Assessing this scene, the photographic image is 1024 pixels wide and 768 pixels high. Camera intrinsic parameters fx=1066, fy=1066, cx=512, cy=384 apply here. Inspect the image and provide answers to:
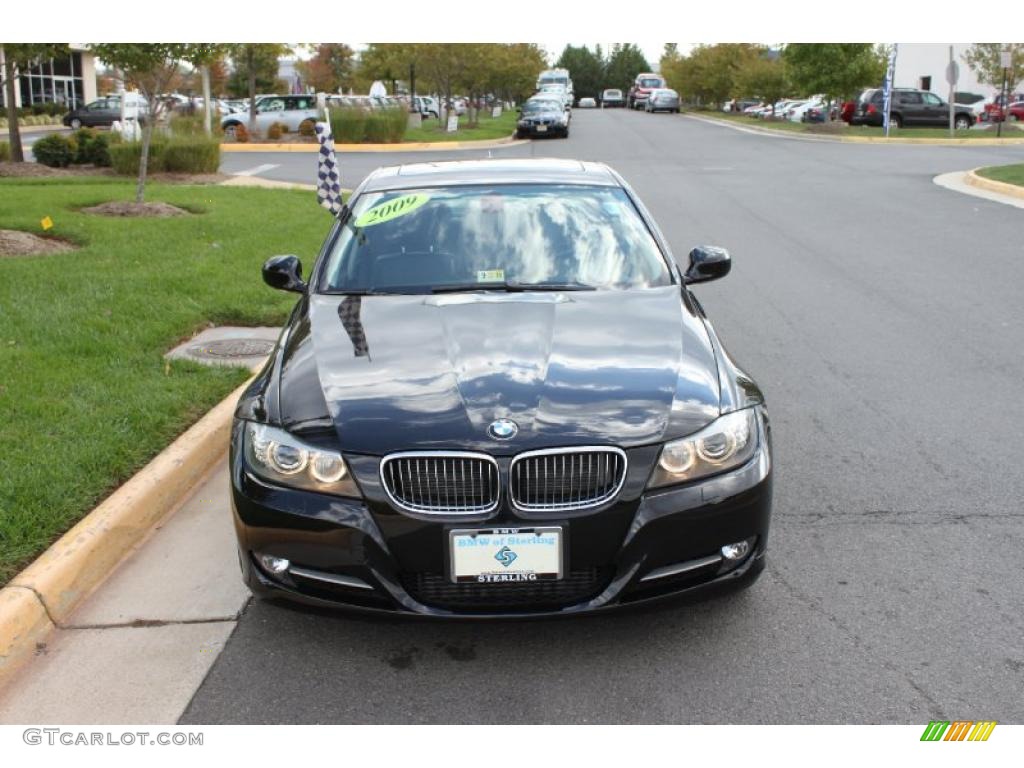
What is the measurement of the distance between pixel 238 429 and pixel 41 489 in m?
1.34

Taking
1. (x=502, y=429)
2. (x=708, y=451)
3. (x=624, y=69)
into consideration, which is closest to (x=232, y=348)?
(x=502, y=429)

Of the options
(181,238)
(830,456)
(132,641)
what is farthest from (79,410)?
(181,238)

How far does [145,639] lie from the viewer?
383 centimetres

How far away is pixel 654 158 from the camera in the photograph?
2667 centimetres

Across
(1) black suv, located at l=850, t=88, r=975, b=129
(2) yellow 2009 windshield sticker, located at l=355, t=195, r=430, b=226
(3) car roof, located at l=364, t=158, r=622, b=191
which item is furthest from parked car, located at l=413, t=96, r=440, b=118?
(2) yellow 2009 windshield sticker, located at l=355, t=195, r=430, b=226

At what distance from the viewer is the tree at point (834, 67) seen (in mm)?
38562

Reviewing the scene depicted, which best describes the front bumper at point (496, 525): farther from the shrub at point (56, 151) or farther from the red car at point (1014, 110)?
the red car at point (1014, 110)

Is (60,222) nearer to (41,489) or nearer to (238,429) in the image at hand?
(41,489)

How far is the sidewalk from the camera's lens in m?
3.41

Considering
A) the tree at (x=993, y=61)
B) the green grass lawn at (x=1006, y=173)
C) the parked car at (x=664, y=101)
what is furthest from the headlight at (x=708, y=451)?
the parked car at (x=664, y=101)

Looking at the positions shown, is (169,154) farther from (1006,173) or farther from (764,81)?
(764,81)

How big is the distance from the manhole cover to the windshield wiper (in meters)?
2.92

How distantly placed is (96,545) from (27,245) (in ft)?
24.5

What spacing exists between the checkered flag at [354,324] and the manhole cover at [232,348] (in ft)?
9.13
